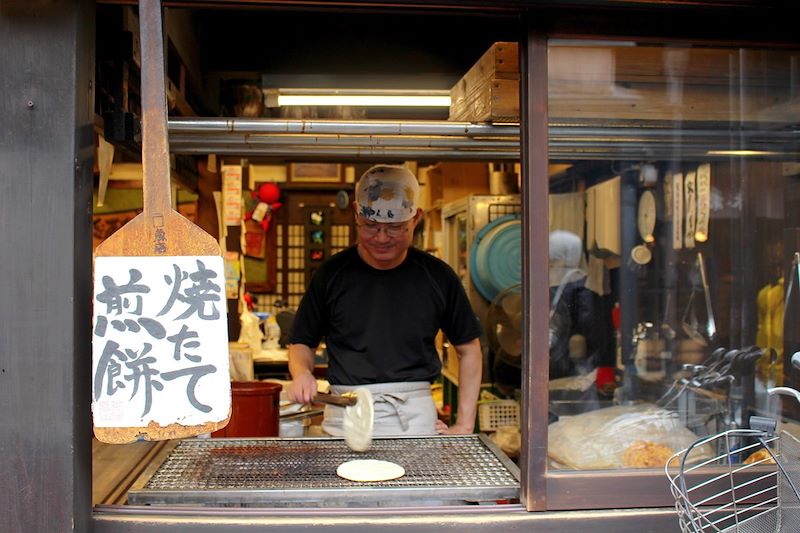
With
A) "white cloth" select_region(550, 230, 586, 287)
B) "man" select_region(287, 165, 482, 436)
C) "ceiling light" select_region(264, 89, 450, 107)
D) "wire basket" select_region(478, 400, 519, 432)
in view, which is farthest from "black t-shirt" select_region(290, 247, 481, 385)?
"ceiling light" select_region(264, 89, 450, 107)

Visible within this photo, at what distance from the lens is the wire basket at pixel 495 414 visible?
4.57 meters

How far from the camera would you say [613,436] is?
2.66m

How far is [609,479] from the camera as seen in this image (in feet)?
6.68

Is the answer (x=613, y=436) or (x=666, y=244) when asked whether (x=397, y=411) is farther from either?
(x=666, y=244)

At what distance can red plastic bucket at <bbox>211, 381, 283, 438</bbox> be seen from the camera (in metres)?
3.12

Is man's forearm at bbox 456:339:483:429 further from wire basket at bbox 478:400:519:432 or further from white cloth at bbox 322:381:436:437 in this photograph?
wire basket at bbox 478:400:519:432

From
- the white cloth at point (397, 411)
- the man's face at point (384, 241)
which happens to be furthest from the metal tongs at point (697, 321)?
the man's face at point (384, 241)

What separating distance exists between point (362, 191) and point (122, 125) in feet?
3.69

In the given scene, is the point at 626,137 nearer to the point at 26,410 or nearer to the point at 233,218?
the point at 26,410

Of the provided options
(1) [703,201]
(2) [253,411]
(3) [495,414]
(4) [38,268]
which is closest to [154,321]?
(4) [38,268]

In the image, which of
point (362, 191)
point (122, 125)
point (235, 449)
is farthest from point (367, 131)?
point (235, 449)

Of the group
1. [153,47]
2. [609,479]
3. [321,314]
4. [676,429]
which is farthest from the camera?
[321,314]

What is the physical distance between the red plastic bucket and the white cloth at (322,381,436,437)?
282 millimetres

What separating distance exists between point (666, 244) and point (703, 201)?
330mm
